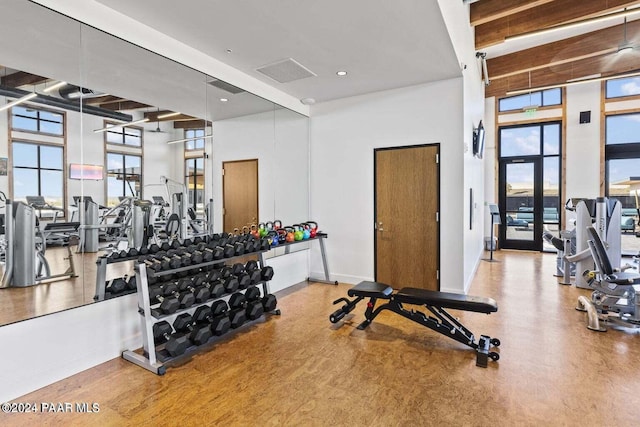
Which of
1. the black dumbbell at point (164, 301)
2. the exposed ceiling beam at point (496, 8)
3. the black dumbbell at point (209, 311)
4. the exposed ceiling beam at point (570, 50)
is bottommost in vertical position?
the black dumbbell at point (209, 311)

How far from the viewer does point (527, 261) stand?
7.12m

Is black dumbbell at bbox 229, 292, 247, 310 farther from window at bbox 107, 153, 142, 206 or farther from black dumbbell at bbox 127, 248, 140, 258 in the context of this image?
window at bbox 107, 153, 142, 206

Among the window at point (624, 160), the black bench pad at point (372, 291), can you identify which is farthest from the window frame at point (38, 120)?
the window at point (624, 160)

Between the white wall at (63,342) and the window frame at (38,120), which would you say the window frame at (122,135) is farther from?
the white wall at (63,342)

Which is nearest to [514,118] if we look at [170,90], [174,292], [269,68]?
[269,68]

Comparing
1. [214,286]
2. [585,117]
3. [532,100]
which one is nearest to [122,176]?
[214,286]

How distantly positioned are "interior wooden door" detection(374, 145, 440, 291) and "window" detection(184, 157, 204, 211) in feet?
8.26

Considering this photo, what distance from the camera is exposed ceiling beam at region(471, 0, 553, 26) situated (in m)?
3.86

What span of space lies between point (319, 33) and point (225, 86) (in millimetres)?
1422

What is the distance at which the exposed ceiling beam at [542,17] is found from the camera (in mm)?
4176

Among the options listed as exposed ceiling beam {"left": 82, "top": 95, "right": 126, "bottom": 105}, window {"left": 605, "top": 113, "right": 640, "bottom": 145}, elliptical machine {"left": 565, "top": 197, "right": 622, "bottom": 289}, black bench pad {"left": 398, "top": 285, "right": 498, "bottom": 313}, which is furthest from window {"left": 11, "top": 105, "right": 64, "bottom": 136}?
window {"left": 605, "top": 113, "right": 640, "bottom": 145}

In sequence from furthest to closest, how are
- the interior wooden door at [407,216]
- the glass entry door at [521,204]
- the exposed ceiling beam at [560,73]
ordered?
the glass entry door at [521,204] → the exposed ceiling beam at [560,73] → the interior wooden door at [407,216]

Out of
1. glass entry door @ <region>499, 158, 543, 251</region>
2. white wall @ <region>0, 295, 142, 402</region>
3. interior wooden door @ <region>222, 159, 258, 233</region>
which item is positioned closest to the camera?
white wall @ <region>0, 295, 142, 402</region>

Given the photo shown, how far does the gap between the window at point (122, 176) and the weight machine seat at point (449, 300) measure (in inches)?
109
